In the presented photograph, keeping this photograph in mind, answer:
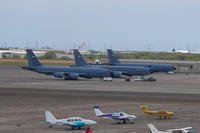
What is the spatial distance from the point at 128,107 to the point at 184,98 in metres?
15.2

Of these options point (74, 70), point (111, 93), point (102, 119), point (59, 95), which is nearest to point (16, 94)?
point (59, 95)

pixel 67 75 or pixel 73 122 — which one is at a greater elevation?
pixel 73 122

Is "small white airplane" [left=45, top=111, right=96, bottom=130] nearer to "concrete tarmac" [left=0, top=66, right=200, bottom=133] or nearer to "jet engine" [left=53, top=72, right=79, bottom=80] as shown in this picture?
"concrete tarmac" [left=0, top=66, right=200, bottom=133]

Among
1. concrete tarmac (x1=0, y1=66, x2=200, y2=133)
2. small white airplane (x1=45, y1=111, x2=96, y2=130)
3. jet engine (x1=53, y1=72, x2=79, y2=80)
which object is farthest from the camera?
jet engine (x1=53, y1=72, x2=79, y2=80)

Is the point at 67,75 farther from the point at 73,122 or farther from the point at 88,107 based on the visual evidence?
the point at 73,122

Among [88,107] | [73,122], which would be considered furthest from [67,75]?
[73,122]

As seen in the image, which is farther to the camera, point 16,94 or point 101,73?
point 101,73

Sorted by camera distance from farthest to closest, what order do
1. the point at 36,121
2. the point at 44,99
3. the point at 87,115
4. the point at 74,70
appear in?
the point at 74,70 → the point at 44,99 → the point at 87,115 → the point at 36,121

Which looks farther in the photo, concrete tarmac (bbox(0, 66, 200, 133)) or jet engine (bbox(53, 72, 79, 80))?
jet engine (bbox(53, 72, 79, 80))

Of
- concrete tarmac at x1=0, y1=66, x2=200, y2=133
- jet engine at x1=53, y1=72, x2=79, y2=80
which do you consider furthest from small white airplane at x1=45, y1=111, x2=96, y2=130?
jet engine at x1=53, y1=72, x2=79, y2=80

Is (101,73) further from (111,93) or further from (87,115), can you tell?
(87,115)

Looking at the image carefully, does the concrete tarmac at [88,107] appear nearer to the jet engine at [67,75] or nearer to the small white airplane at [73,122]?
the small white airplane at [73,122]

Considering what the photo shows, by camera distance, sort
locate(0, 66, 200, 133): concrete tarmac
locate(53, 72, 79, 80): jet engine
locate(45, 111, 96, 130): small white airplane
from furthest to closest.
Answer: locate(53, 72, 79, 80): jet engine
locate(0, 66, 200, 133): concrete tarmac
locate(45, 111, 96, 130): small white airplane

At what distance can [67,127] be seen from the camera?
52.8 m
